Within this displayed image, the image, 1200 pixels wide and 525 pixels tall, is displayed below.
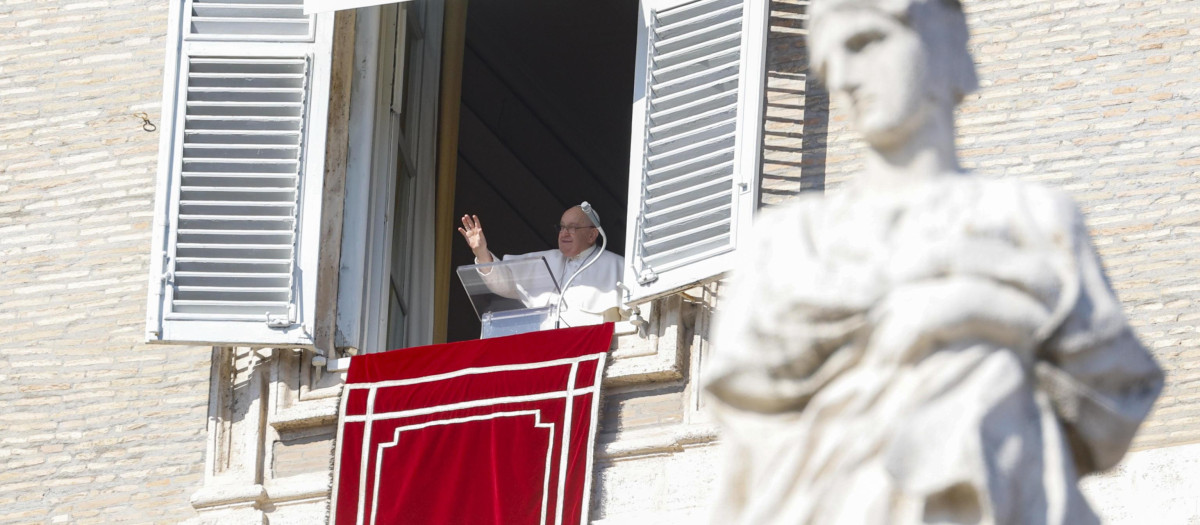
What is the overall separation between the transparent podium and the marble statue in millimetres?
6857

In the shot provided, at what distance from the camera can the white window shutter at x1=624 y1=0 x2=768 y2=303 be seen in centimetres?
958

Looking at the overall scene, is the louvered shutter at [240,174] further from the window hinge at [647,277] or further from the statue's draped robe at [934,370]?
the statue's draped robe at [934,370]

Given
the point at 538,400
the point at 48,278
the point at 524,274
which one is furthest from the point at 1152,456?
the point at 48,278

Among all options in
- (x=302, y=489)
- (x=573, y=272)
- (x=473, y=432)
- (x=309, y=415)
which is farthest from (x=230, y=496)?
(x=573, y=272)

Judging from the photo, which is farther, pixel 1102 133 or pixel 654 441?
pixel 654 441

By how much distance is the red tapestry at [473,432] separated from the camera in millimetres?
9617

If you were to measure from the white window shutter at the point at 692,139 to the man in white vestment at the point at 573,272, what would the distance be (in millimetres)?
581

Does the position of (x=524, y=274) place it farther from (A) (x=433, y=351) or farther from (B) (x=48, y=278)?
(B) (x=48, y=278)

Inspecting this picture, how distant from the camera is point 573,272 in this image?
10.8 m

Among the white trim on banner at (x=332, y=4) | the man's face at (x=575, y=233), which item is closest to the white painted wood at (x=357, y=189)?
the white trim on banner at (x=332, y=4)

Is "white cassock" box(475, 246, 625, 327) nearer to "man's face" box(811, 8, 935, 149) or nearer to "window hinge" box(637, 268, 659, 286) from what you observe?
"window hinge" box(637, 268, 659, 286)

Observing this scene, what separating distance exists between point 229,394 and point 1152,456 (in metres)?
3.43

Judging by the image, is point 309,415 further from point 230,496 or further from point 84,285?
point 84,285

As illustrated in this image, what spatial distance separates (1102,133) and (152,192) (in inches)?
145
